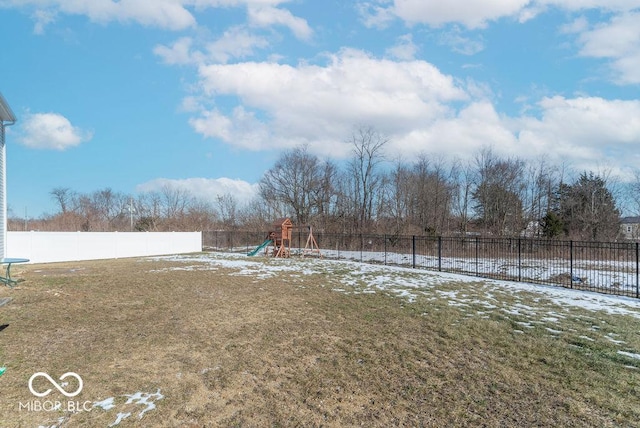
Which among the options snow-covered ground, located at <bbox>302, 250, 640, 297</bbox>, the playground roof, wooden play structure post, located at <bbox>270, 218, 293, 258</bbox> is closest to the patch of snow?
snow-covered ground, located at <bbox>302, 250, 640, 297</bbox>

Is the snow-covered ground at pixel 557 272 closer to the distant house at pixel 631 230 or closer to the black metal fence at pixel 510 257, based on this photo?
the black metal fence at pixel 510 257

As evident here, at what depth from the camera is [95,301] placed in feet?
25.4

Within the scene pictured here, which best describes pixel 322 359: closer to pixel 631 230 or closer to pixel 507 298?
pixel 507 298

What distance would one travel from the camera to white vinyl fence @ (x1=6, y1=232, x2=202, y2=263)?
18153 millimetres

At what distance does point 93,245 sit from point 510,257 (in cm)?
2232

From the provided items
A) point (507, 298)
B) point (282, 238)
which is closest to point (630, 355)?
point (507, 298)

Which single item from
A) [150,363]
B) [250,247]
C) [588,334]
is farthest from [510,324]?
[250,247]

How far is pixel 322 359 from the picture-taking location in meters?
4.41

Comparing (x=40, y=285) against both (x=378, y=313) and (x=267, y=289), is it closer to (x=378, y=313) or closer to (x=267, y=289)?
(x=267, y=289)

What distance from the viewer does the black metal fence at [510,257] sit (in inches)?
441

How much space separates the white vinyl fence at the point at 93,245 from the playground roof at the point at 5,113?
8.91 m

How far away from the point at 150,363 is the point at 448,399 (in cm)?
330

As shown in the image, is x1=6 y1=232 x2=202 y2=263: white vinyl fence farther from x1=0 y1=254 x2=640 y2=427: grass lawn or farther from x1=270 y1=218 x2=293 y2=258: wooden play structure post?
x1=0 y1=254 x2=640 y2=427: grass lawn

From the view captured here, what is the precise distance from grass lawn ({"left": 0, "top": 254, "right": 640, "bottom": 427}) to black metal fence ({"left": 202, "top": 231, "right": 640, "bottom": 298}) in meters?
3.09
